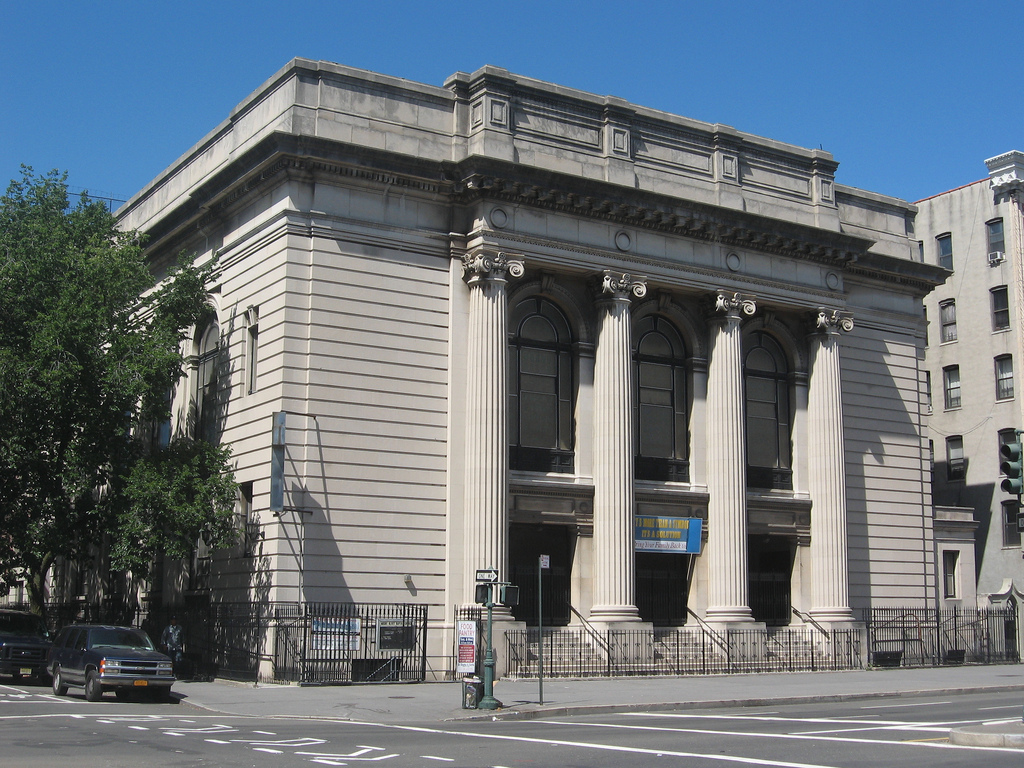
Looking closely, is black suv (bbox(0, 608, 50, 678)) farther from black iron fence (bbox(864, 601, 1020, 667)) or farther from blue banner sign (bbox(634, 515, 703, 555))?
black iron fence (bbox(864, 601, 1020, 667))


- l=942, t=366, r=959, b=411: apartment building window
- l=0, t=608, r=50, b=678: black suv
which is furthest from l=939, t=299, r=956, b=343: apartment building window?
l=0, t=608, r=50, b=678: black suv

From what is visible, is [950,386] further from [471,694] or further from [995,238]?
[471,694]

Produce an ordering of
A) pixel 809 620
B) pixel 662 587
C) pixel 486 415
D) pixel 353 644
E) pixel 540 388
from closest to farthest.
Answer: pixel 353 644 < pixel 486 415 < pixel 540 388 < pixel 662 587 < pixel 809 620

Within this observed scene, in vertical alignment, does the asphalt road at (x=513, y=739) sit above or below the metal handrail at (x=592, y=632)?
below

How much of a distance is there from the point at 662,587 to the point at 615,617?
4305 mm

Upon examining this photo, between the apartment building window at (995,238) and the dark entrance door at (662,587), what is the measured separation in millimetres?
28278

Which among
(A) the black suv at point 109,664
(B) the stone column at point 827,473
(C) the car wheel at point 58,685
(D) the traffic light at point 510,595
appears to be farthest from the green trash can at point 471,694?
(B) the stone column at point 827,473

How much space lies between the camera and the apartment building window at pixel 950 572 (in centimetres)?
4769

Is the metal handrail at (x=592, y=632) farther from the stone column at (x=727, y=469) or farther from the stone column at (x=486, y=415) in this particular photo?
the stone column at (x=727, y=469)

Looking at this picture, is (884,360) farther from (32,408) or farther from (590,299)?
(32,408)

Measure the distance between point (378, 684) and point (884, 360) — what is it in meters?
24.5

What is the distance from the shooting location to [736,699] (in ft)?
87.4

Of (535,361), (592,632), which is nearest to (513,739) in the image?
(592,632)

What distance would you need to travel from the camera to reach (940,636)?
4303 centimetres
